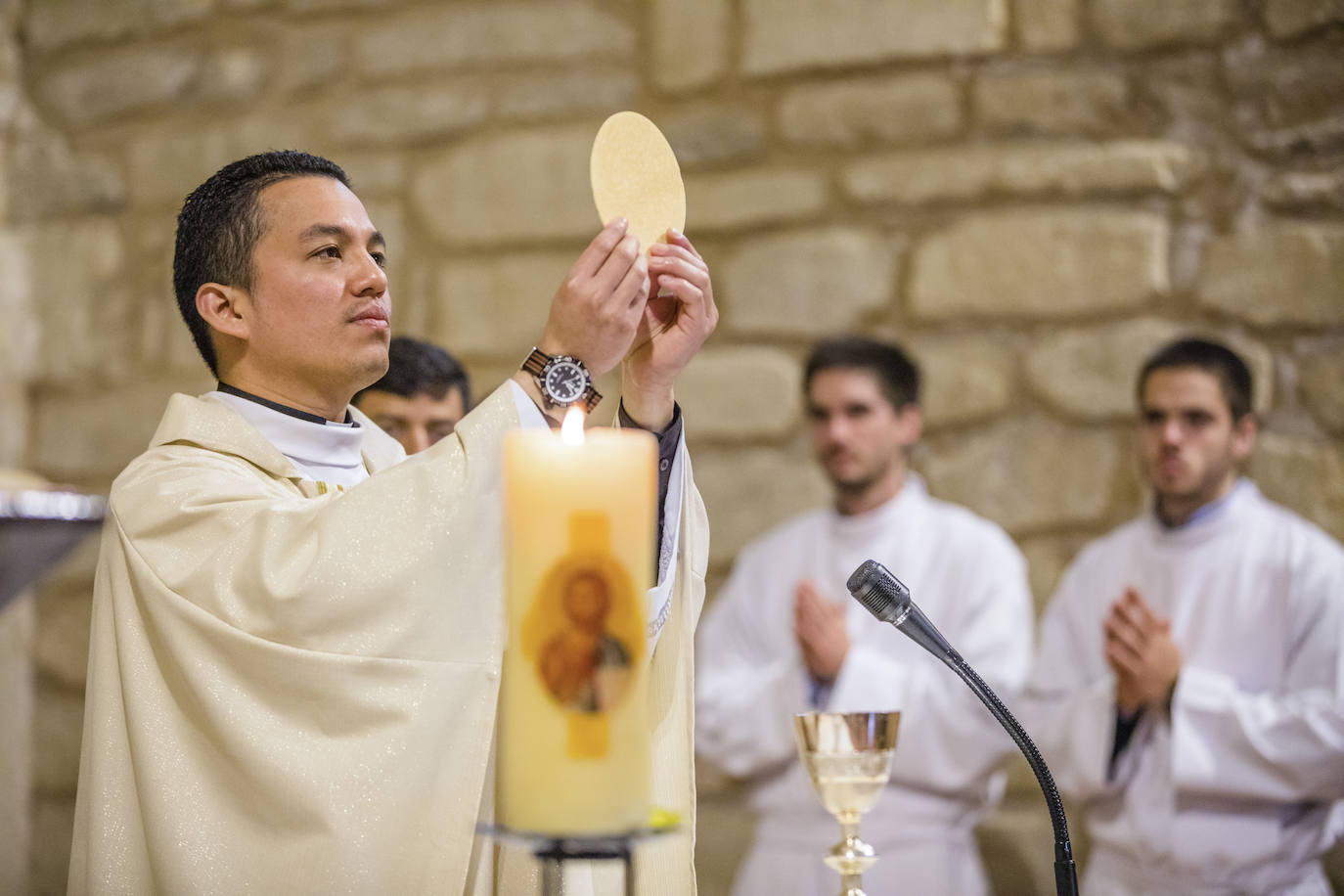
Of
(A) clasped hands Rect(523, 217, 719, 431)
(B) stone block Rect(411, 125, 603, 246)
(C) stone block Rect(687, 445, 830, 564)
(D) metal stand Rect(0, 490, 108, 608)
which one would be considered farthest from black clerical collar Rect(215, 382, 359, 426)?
(B) stone block Rect(411, 125, 603, 246)

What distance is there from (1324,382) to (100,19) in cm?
473

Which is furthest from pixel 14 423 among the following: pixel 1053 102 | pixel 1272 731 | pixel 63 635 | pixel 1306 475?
pixel 1306 475

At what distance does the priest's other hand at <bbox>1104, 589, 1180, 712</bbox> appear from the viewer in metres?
3.76

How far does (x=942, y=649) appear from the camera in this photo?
5.21ft

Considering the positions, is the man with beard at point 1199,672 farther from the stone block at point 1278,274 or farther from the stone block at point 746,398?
the stone block at point 746,398

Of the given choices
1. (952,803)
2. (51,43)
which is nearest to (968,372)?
(952,803)

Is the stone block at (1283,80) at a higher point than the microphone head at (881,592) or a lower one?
higher

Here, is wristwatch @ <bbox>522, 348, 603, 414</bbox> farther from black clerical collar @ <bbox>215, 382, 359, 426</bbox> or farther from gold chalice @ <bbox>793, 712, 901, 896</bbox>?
black clerical collar @ <bbox>215, 382, 359, 426</bbox>

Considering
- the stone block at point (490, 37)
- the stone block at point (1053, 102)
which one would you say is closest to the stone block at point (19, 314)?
the stone block at point (490, 37)

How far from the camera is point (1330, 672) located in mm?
3758

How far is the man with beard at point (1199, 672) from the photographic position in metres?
3.69

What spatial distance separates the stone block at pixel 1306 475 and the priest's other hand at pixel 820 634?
1.45 metres

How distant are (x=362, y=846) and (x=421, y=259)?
12.6ft

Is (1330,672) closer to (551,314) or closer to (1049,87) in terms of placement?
(1049,87)
